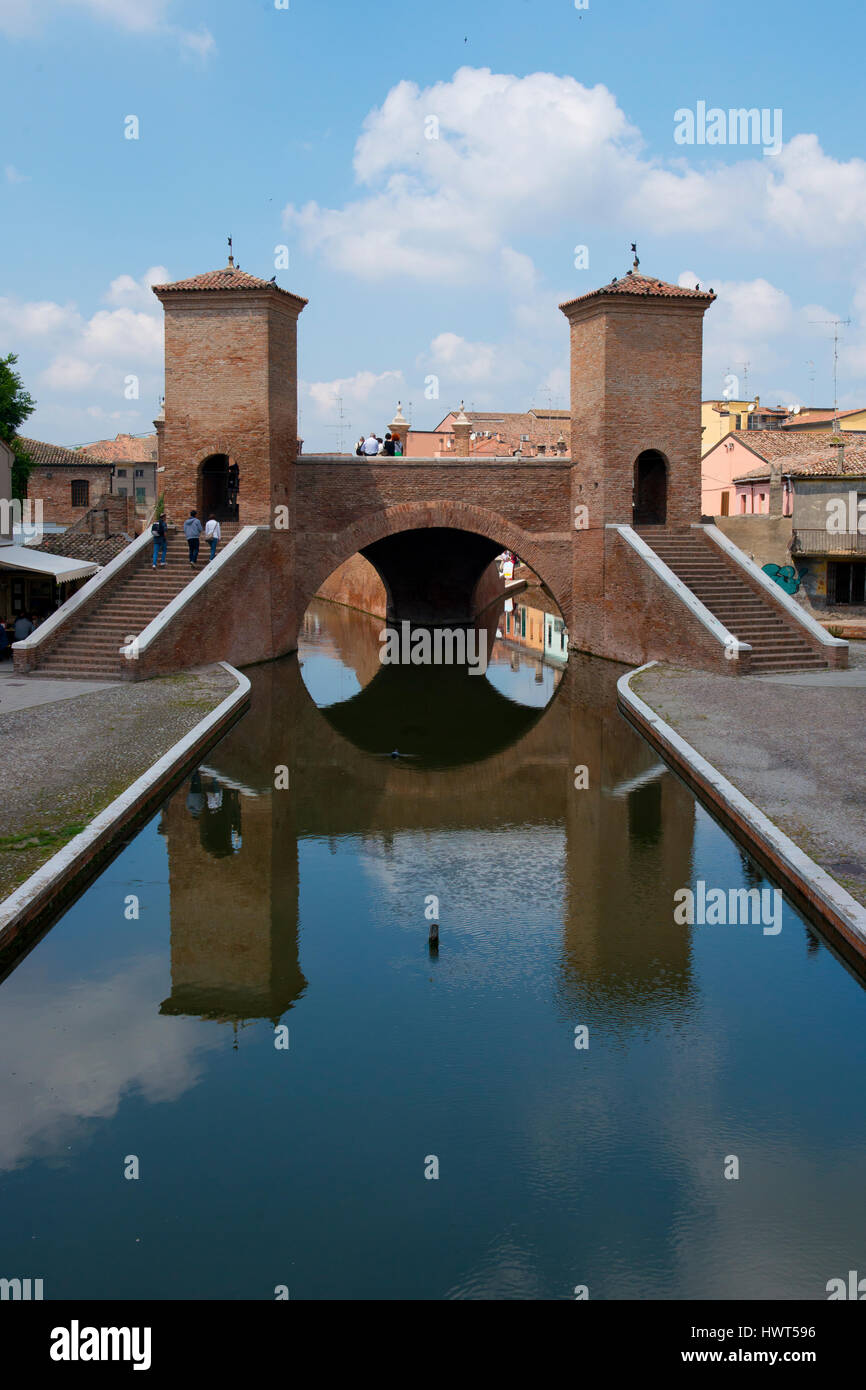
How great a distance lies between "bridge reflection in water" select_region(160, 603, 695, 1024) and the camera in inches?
317

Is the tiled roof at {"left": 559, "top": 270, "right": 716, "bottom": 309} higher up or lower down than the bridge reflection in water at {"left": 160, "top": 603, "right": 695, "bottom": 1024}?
higher up

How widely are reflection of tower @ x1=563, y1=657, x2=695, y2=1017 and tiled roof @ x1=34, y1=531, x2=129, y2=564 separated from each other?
15192 millimetres

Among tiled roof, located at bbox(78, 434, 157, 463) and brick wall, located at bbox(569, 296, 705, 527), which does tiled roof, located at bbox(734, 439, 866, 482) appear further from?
tiled roof, located at bbox(78, 434, 157, 463)

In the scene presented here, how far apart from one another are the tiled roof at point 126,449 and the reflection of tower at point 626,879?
1982 inches

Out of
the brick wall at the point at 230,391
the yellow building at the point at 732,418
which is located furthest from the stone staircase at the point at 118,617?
the yellow building at the point at 732,418

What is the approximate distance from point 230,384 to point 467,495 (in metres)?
Result: 4.84

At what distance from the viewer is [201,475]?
23.0 meters

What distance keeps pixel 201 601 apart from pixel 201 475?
4676 millimetres

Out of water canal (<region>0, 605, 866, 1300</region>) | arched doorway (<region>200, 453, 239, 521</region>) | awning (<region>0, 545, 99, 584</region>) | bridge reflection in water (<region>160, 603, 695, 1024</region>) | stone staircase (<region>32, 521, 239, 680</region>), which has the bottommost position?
water canal (<region>0, 605, 866, 1300</region>)

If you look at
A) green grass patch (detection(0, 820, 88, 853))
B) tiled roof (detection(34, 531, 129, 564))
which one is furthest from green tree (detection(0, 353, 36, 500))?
green grass patch (detection(0, 820, 88, 853))

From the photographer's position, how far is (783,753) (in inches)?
500

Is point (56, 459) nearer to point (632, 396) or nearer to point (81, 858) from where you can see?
point (632, 396)

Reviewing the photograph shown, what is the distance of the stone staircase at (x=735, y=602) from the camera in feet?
62.8

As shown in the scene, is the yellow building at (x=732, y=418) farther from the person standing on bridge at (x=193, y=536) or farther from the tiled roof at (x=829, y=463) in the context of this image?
the person standing on bridge at (x=193, y=536)
